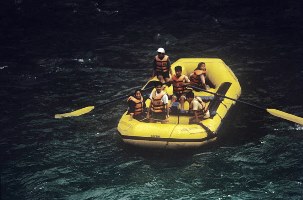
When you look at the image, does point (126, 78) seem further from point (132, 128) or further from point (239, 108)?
point (132, 128)

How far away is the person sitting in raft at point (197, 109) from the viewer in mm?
11366

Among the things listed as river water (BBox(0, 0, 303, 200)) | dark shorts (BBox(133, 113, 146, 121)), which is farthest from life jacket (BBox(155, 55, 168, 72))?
dark shorts (BBox(133, 113, 146, 121))

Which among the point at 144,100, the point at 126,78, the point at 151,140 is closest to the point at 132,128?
the point at 151,140

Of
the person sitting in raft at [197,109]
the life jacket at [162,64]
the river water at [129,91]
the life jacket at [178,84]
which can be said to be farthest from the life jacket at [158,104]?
the life jacket at [162,64]

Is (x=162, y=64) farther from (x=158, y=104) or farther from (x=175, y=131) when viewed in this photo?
(x=175, y=131)

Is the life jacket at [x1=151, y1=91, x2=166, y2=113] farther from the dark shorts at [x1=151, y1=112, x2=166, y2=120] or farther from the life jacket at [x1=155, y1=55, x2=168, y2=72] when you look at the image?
the life jacket at [x1=155, y1=55, x2=168, y2=72]

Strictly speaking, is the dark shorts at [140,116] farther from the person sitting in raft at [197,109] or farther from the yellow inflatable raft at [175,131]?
the person sitting in raft at [197,109]

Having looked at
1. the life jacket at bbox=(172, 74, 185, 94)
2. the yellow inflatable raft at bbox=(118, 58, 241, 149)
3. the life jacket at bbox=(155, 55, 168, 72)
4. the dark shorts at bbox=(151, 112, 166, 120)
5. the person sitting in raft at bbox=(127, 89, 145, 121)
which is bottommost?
the yellow inflatable raft at bbox=(118, 58, 241, 149)

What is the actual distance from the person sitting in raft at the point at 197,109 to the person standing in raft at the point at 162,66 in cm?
204

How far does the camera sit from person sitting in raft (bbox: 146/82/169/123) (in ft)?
37.9

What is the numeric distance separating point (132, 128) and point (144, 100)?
1506 millimetres

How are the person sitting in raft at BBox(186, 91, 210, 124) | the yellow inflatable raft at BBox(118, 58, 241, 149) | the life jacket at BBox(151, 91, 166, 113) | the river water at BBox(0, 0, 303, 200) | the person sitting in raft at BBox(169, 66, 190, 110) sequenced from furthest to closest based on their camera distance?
the person sitting in raft at BBox(169, 66, 190, 110) < the life jacket at BBox(151, 91, 166, 113) < the person sitting in raft at BBox(186, 91, 210, 124) < the yellow inflatable raft at BBox(118, 58, 241, 149) < the river water at BBox(0, 0, 303, 200)

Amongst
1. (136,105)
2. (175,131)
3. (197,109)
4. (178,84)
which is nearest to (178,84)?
(178,84)

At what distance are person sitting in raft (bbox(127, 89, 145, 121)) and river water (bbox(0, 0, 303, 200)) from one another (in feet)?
2.90
